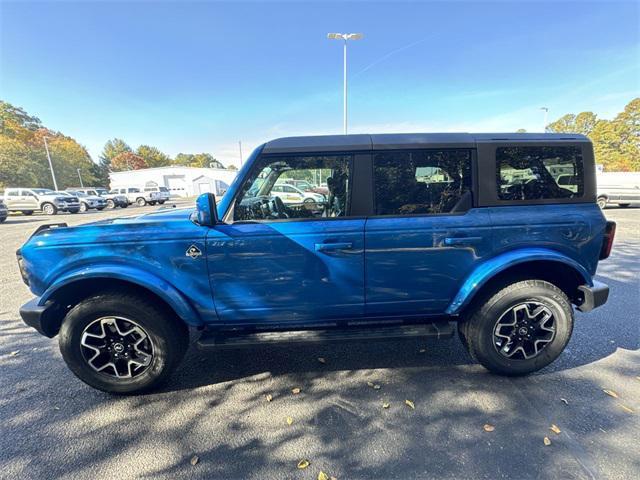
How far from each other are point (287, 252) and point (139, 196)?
29.5 meters

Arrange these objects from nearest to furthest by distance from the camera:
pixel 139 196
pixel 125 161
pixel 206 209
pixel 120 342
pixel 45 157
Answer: pixel 206 209 → pixel 120 342 → pixel 139 196 → pixel 45 157 → pixel 125 161

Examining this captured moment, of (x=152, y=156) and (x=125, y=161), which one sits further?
(x=152, y=156)

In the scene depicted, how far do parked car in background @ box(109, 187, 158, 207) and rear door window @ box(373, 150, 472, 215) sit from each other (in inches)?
1129

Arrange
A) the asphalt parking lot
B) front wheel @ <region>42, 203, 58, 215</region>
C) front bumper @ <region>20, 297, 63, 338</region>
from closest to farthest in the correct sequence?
1. the asphalt parking lot
2. front bumper @ <region>20, 297, 63, 338</region>
3. front wheel @ <region>42, 203, 58, 215</region>

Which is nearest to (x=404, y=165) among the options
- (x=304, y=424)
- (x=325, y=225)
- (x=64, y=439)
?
(x=325, y=225)

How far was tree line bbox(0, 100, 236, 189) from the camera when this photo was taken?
136ft

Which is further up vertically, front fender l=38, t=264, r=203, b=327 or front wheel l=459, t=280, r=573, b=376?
front fender l=38, t=264, r=203, b=327

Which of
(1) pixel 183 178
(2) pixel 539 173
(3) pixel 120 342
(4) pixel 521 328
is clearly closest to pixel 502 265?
(4) pixel 521 328

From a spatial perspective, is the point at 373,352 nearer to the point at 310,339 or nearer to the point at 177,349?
the point at 310,339

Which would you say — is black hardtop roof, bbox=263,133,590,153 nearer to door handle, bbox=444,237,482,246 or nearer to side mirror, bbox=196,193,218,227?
side mirror, bbox=196,193,218,227

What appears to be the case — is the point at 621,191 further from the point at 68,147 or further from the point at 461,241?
the point at 68,147

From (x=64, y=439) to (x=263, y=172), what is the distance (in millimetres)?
2328

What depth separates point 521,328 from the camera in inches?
102

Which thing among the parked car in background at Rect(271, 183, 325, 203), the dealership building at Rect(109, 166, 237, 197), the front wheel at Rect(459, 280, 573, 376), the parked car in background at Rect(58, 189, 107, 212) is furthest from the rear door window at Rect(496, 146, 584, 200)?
the dealership building at Rect(109, 166, 237, 197)
